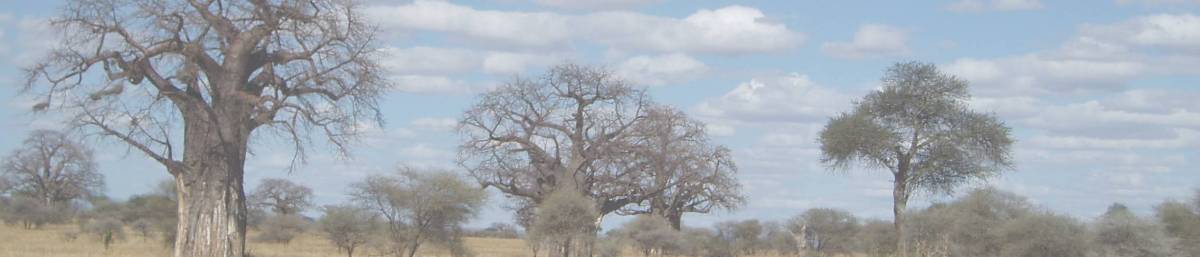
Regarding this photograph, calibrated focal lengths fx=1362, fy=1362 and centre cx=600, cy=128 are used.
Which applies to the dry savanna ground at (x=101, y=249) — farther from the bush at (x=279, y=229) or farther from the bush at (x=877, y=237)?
the bush at (x=877, y=237)

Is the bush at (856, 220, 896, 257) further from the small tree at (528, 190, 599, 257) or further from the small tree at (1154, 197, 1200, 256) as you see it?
the small tree at (528, 190, 599, 257)

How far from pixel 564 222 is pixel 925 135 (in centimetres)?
842

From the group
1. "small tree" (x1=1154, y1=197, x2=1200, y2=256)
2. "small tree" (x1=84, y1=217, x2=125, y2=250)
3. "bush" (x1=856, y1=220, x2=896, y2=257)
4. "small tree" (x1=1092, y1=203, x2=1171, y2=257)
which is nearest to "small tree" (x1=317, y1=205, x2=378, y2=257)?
"small tree" (x1=84, y1=217, x2=125, y2=250)

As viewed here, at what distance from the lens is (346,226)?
40000 mm

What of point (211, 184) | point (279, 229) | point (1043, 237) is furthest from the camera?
point (279, 229)

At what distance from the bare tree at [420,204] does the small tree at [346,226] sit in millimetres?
4123

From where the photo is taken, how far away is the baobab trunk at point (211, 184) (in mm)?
16938

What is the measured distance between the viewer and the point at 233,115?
17.0 metres

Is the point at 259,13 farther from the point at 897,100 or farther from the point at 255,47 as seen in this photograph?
the point at 897,100

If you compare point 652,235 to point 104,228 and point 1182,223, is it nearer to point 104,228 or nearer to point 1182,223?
point 1182,223

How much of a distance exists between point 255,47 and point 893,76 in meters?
17.9

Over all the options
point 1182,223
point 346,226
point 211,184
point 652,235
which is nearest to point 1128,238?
point 1182,223

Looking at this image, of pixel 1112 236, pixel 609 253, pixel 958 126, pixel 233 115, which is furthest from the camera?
pixel 609 253

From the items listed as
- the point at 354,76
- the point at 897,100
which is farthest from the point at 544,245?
the point at 354,76
